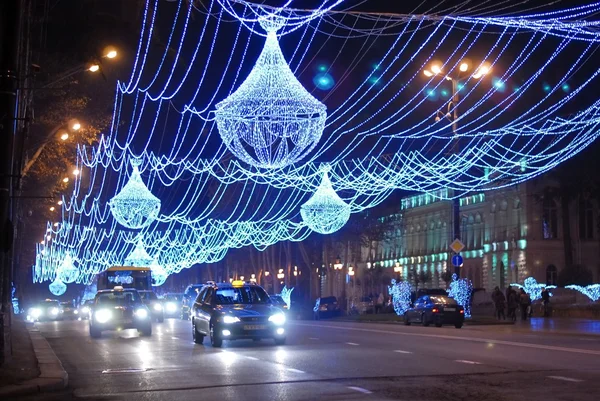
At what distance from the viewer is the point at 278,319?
2341 cm

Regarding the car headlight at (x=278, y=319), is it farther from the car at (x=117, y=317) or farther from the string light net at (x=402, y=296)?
the string light net at (x=402, y=296)

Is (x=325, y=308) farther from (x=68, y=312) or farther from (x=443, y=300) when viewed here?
(x=443, y=300)

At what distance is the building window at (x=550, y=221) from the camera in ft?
248

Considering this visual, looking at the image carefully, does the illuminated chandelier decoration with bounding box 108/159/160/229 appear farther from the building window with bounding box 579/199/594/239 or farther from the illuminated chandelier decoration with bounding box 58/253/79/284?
the illuminated chandelier decoration with bounding box 58/253/79/284

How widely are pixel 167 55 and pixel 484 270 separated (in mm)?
55386

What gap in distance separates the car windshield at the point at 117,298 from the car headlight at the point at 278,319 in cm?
963

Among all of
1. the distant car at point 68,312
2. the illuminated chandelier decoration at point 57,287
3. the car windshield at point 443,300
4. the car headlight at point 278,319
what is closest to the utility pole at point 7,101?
the car headlight at point 278,319

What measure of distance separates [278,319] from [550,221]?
57.0 meters

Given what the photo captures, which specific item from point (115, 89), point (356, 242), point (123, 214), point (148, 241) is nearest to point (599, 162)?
point (356, 242)

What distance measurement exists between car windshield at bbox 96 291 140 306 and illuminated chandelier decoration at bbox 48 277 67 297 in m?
115

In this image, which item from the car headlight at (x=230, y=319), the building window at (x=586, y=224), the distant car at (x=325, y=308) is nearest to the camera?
the car headlight at (x=230, y=319)

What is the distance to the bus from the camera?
49.6m

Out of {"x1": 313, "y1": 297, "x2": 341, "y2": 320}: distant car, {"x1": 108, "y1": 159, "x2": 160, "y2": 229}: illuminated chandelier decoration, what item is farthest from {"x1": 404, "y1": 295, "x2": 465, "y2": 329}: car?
{"x1": 313, "y1": 297, "x2": 341, "y2": 320}: distant car

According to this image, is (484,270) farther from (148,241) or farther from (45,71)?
(45,71)
